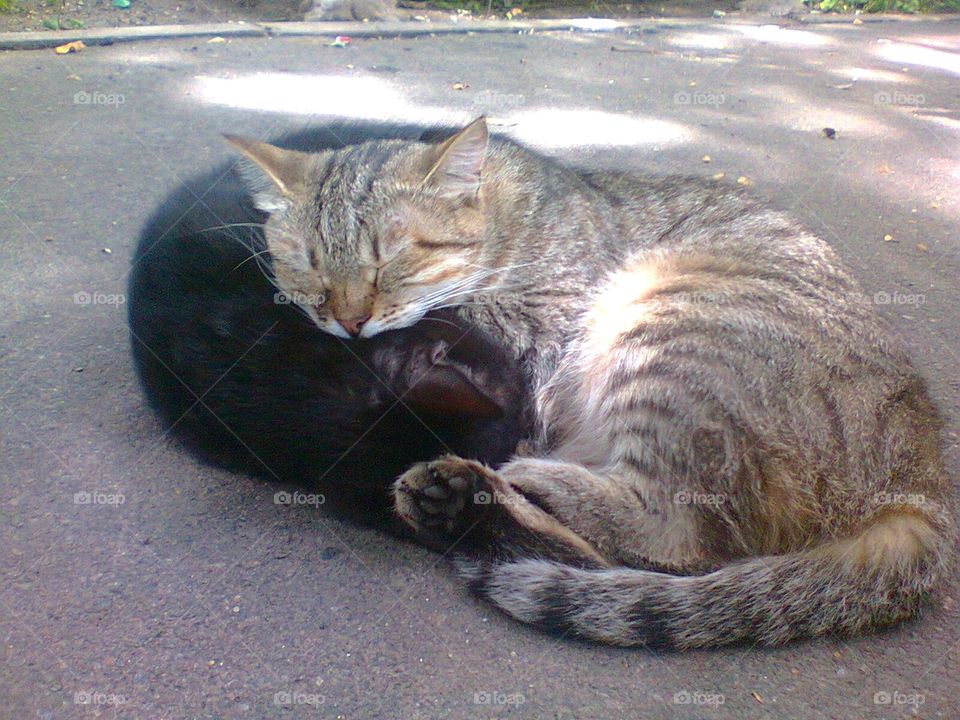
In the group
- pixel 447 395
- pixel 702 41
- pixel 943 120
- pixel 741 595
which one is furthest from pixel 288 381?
pixel 702 41

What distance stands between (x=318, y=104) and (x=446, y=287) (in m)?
3.72

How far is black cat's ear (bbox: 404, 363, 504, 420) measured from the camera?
241 cm

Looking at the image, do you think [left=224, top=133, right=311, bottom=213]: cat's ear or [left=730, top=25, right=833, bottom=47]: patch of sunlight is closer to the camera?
[left=224, top=133, right=311, bottom=213]: cat's ear

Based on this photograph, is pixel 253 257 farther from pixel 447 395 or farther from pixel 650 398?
pixel 650 398

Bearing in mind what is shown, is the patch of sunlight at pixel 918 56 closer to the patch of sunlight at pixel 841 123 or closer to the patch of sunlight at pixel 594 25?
the patch of sunlight at pixel 841 123

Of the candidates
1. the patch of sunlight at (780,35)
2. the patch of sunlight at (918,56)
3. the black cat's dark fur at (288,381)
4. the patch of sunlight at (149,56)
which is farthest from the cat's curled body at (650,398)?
the patch of sunlight at (780,35)

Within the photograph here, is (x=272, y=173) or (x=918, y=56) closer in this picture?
(x=272, y=173)

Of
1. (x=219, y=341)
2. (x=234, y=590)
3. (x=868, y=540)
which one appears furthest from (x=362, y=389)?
(x=868, y=540)

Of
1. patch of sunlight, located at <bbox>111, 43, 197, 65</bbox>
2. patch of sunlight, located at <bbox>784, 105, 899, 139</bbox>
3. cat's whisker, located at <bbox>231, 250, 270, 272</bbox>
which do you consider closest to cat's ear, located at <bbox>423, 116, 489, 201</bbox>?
cat's whisker, located at <bbox>231, 250, 270, 272</bbox>

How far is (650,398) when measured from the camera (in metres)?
2.57

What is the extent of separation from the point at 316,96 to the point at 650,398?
15.1 ft

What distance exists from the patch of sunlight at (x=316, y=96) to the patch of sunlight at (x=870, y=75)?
424 centimetres

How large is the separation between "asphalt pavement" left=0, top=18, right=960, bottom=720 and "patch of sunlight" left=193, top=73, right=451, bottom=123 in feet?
0.11

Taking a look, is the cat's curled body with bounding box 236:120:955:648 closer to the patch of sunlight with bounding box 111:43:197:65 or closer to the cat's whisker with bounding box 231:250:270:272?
the cat's whisker with bounding box 231:250:270:272
